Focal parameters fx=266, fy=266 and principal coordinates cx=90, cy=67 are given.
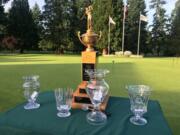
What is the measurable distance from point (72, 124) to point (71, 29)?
102 feet

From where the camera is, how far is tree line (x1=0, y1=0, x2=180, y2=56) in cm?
3122

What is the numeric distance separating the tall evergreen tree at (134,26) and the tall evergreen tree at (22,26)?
11530 mm

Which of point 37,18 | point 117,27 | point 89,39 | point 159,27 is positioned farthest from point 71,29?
point 89,39

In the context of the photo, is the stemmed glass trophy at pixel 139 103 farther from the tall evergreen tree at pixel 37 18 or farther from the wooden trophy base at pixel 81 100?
the tall evergreen tree at pixel 37 18

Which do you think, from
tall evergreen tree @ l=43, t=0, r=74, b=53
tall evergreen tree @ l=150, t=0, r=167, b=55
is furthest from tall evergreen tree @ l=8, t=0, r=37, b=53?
tall evergreen tree @ l=150, t=0, r=167, b=55

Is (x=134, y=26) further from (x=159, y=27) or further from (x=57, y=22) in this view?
(x=57, y=22)

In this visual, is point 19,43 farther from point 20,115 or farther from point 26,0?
point 20,115

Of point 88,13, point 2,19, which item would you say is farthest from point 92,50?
point 2,19

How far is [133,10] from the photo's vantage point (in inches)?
1369

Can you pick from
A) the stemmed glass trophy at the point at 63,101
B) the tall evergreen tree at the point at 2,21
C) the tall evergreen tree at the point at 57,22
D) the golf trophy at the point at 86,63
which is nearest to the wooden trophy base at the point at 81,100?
the golf trophy at the point at 86,63

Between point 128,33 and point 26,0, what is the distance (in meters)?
13.6

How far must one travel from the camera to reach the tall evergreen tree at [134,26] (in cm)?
3275

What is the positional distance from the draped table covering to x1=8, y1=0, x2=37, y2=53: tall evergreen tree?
99.8 ft

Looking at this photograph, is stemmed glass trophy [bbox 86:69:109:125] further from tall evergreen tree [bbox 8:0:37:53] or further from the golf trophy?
tall evergreen tree [bbox 8:0:37:53]
